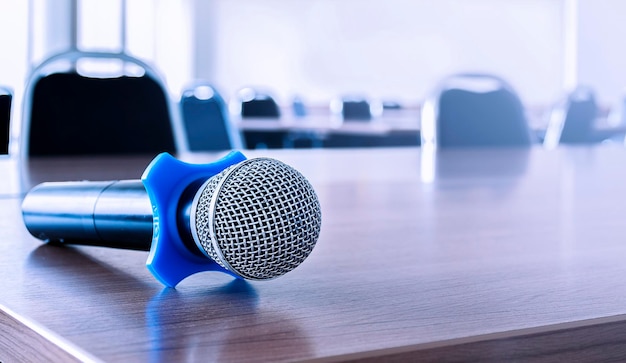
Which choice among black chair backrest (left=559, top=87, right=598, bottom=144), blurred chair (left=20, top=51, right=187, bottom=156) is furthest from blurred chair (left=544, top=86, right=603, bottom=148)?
blurred chair (left=20, top=51, right=187, bottom=156)

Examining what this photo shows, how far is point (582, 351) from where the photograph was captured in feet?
0.93

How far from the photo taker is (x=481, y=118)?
2.09 m

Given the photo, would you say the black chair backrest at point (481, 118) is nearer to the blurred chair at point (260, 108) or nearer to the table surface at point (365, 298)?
the table surface at point (365, 298)

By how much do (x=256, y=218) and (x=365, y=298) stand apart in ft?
0.20

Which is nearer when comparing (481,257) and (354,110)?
(481,257)

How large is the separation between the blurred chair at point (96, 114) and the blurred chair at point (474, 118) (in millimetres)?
733

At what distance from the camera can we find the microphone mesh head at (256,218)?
0.31 metres

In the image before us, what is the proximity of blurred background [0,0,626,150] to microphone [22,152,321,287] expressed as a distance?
5.75 metres

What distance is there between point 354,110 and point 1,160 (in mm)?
5193

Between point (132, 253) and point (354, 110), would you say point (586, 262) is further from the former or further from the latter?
point (354, 110)

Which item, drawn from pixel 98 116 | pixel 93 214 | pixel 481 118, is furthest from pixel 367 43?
pixel 93 214

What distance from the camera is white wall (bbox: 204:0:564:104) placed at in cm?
736

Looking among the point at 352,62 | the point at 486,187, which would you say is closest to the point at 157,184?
the point at 486,187

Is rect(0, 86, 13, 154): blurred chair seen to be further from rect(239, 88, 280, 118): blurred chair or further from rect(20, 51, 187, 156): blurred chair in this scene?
rect(239, 88, 280, 118): blurred chair
